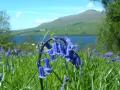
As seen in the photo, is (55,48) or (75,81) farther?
(75,81)

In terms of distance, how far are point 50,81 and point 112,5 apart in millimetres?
33798

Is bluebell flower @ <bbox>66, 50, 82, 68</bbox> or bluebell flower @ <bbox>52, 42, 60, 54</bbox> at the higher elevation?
bluebell flower @ <bbox>52, 42, 60, 54</bbox>

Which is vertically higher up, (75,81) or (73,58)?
(73,58)

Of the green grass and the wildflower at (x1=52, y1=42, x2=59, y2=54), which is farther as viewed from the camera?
the green grass

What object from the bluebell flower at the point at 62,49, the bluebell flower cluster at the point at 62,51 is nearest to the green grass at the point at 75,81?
the bluebell flower cluster at the point at 62,51

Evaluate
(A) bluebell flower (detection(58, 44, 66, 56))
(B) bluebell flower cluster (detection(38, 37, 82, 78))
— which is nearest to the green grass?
(B) bluebell flower cluster (detection(38, 37, 82, 78))

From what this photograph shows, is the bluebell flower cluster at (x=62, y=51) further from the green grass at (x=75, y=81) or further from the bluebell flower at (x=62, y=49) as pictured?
the green grass at (x=75, y=81)

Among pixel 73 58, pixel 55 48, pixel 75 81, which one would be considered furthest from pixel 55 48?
pixel 75 81

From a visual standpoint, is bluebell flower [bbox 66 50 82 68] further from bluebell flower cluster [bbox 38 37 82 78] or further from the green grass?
the green grass

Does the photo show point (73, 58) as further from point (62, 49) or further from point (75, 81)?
point (75, 81)

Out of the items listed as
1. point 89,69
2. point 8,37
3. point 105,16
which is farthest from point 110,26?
point 89,69

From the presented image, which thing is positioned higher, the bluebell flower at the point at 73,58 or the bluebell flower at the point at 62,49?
the bluebell flower at the point at 62,49

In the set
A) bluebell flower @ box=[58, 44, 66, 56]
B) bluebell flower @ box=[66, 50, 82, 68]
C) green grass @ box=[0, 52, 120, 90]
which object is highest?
bluebell flower @ box=[58, 44, 66, 56]

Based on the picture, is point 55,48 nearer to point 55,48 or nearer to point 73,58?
point 55,48
